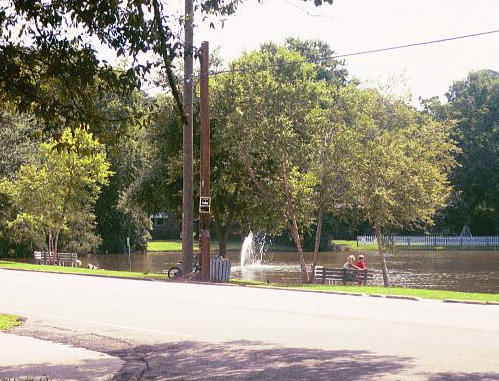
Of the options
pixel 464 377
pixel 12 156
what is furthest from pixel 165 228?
pixel 464 377

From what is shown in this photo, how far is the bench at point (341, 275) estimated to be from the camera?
28.9m

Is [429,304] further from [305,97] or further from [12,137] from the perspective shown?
[12,137]

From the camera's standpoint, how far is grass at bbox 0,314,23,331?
1505 centimetres

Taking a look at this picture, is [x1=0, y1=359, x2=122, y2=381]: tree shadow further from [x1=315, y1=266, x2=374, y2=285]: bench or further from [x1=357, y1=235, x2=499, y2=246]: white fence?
[x1=357, y1=235, x2=499, y2=246]: white fence

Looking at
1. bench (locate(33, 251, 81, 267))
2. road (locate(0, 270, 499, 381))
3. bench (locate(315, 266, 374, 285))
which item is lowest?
road (locate(0, 270, 499, 381))

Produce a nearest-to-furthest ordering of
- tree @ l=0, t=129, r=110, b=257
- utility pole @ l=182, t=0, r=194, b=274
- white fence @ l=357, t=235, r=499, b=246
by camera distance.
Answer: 1. utility pole @ l=182, t=0, r=194, b=274
2. tree @ l=0, t=129, r=110, b=257
3. white fence @ l=357, t=235, r=499, b=246

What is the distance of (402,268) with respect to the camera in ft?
146

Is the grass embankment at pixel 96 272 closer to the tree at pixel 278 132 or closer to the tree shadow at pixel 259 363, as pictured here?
the tree at pixel 278 132

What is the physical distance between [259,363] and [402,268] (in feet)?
114

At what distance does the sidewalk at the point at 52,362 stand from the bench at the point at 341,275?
17.2 meters

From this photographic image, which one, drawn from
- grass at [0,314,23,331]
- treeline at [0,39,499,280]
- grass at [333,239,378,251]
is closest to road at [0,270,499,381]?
grass at [0,314,23,331]

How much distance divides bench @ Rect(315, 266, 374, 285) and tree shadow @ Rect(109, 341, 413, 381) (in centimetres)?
1683

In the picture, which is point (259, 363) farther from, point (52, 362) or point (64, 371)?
point (52, 362)

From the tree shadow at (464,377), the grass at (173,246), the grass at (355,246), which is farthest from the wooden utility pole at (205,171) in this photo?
the grass at (355,246)
